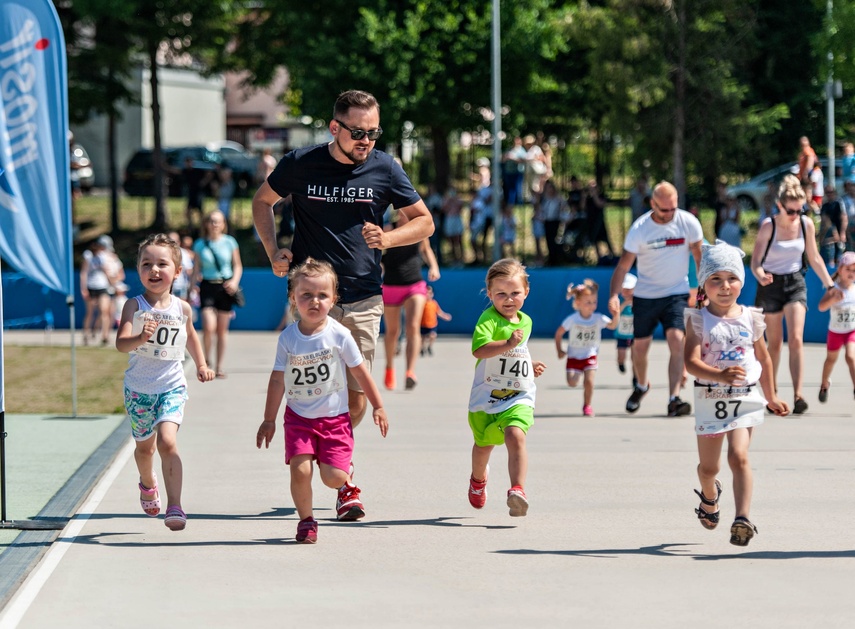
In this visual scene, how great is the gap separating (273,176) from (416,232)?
0.80 m

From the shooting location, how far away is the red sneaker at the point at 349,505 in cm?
733

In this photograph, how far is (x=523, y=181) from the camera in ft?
98.3

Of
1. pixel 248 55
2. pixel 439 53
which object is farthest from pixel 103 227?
pixel 439 53

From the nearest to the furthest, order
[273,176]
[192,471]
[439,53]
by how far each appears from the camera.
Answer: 1. [273,176]
2. [192,471]
3. [439,53]

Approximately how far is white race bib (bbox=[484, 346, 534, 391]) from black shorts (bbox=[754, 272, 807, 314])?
4981mm

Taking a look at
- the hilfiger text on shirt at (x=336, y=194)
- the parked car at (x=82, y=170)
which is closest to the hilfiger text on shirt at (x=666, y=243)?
the hilfiger text on shirt at (x=336, y=194)

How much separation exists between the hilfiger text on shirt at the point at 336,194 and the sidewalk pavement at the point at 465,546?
167cm

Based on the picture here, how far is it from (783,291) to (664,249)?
1160 millimetres

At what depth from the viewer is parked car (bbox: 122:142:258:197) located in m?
39.6

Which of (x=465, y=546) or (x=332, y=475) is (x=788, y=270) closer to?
(x=465, y=546)

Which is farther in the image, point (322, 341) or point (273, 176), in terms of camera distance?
point (273, 176)

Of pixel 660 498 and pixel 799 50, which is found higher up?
pixel 799 50

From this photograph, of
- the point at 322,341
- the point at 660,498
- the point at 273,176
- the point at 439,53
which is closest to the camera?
the point at 322,341

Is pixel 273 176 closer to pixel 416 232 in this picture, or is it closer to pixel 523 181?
pixel 416 232
